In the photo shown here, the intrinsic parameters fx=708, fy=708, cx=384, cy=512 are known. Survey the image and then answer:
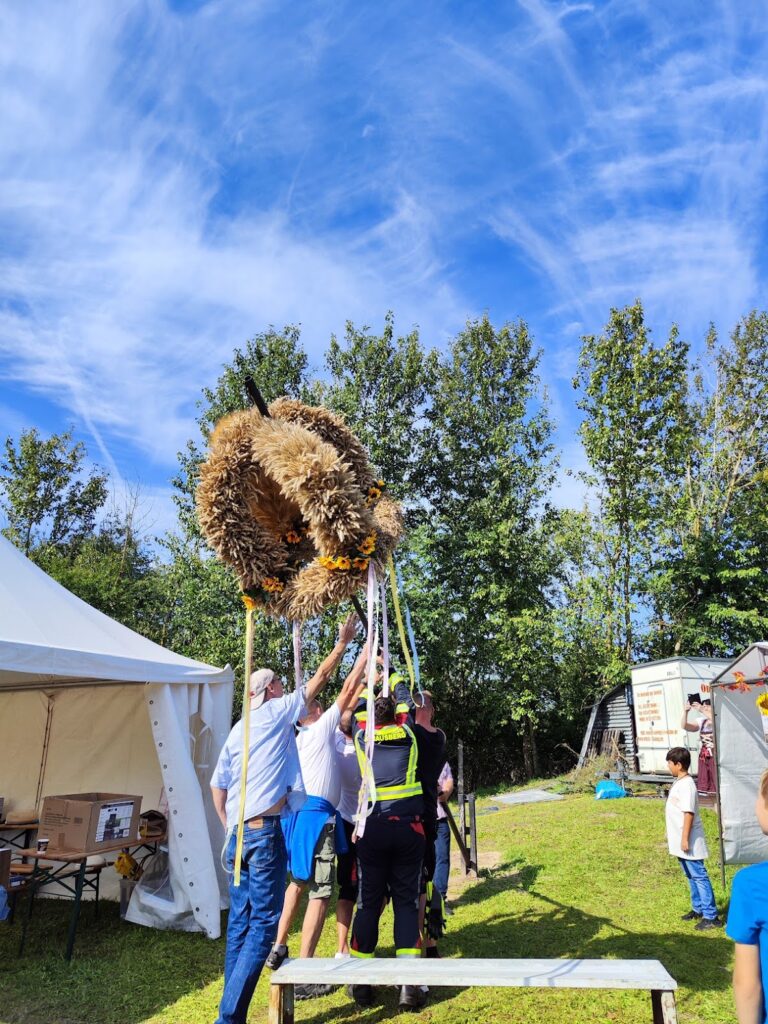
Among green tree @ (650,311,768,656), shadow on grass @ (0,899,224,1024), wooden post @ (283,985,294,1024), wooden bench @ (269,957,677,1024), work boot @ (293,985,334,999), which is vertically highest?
green tree @ (650,311,768,656)

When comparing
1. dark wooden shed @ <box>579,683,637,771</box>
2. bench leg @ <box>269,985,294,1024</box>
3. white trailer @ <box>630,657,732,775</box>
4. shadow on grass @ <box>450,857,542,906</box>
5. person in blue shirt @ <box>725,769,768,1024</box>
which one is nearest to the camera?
person in blue shirt @ <box>725,769,768,1024</box>

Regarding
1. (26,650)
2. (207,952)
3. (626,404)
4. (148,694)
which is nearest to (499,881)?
(207,952)

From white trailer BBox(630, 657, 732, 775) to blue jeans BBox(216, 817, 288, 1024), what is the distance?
1137 cm

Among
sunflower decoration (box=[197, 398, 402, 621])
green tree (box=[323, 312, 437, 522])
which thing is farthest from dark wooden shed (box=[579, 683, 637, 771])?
sunflower decoration (box=[197, 398, 402, 621])

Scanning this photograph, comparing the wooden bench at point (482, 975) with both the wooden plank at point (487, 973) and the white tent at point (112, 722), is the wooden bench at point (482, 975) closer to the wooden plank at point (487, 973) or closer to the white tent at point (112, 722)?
the wooden plank at point (487, 973)

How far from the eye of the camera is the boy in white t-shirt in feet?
17.5

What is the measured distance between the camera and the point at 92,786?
25.4 ft

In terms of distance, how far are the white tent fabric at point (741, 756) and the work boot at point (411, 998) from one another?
3.83 m

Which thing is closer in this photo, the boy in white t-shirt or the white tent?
the boy in white t-shirt

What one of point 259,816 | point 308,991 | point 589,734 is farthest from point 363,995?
point 589,734

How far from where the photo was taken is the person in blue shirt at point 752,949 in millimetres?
1804

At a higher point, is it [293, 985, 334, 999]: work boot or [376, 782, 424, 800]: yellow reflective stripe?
[376, 782, 424, 800]: yellow reflective stripe

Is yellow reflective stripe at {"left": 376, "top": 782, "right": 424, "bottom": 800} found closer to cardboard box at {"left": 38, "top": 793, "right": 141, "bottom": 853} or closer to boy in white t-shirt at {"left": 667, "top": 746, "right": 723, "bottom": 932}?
boy in white t-shirt at {"left": 667, "top": 746, "right": 723, "bottom": 932}

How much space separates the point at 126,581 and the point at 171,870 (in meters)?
17.4
